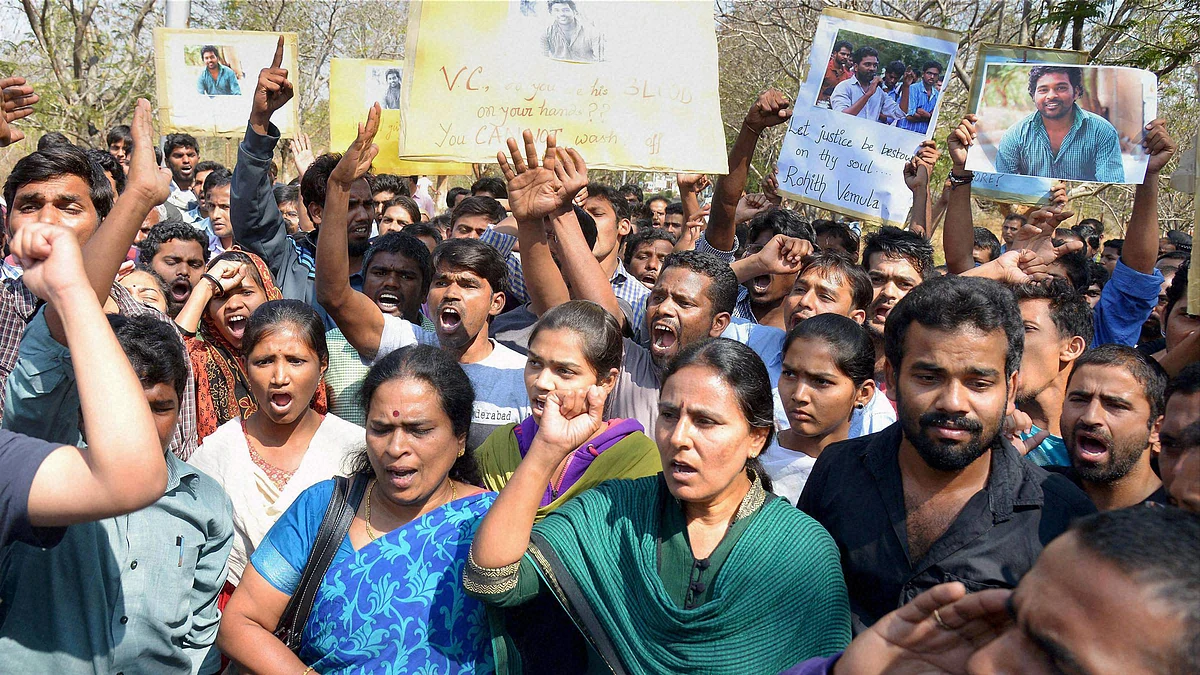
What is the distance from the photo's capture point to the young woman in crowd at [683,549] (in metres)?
2.43

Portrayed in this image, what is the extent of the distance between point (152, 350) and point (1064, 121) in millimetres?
4422

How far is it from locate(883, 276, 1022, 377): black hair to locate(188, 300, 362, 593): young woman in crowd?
1725 millimetres

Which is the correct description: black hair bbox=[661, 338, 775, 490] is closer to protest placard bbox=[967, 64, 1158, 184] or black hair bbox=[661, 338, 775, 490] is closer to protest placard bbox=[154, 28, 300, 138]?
protest placard bbox=[967, 64, 1158, 184]

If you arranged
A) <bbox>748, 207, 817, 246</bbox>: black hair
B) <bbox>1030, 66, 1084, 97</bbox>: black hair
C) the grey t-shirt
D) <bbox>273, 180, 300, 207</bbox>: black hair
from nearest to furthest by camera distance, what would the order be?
the grey t-shirt
<bbox>1030, 66, 1084, 97</bbox>: black hair
<bbox>748, 207, 817, 246</bbox>: black hair
<bbox>273, 180, 300, 207</bbox>: black hair

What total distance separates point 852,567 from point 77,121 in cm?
1713

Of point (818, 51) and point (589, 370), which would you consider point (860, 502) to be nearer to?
point (589, 370)

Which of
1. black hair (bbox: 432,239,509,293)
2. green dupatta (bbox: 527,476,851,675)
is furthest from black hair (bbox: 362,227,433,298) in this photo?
green dupatta (bbox: 527,476,851,675)

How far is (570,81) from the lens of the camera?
465cm

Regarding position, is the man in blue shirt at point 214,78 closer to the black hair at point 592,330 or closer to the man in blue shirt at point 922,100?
the man in blue shirt at point 922,100

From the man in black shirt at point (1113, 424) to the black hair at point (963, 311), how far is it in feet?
1.86

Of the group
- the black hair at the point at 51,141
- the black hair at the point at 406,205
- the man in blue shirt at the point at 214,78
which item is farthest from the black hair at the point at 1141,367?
the man in blue shirt at the point at 214,78

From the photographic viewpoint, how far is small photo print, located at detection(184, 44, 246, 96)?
23.7 ft

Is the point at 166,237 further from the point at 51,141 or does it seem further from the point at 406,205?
the point at 406,205

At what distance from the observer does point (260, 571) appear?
2.61 metres
